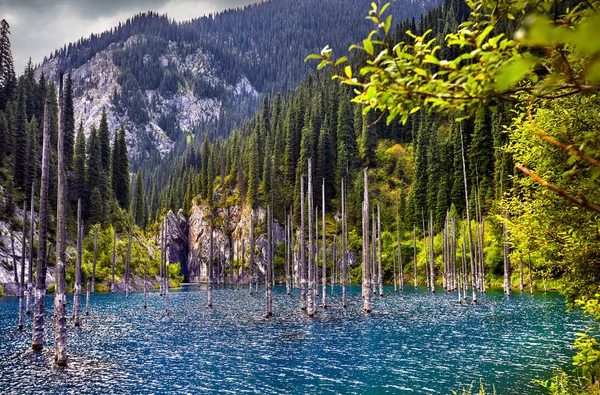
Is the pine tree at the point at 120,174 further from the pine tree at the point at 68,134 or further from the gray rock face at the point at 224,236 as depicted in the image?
the gray rock face at the point at 224,236

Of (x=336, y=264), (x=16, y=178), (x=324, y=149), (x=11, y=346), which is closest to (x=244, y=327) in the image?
(x=11, y=346)

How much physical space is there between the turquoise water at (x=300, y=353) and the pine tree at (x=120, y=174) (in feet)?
232

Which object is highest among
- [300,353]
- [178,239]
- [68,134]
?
[68,134]

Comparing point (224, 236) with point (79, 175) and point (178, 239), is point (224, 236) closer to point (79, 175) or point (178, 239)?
point (178, 239)

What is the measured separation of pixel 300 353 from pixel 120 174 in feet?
319

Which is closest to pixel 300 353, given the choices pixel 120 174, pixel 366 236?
pixel 366 236

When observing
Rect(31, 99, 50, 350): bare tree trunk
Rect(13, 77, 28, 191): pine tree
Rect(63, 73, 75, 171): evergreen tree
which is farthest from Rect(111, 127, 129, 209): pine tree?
Rect(31, 99, 50, 350): bare tree trunk

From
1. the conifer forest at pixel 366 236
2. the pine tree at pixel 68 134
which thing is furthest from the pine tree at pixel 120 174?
the pine tree at pixel 68 134

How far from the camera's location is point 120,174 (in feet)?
348

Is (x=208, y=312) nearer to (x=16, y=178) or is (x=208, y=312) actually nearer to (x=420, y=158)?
(x=16, y=178)

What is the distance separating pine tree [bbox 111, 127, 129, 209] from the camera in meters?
104

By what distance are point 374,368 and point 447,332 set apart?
1132 cm

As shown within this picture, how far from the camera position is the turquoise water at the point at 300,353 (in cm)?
1636

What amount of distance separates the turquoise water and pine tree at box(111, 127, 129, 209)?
70.6 meters
